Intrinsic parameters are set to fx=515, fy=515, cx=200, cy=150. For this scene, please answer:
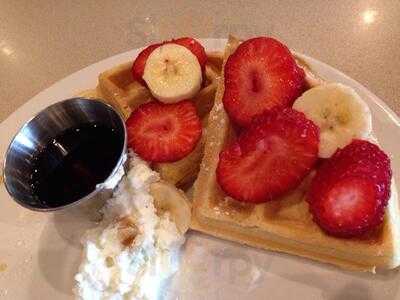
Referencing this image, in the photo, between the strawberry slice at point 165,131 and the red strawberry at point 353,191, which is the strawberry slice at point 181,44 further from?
the red strawberry at point 353,191

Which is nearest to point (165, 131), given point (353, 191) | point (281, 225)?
point (281, 225)

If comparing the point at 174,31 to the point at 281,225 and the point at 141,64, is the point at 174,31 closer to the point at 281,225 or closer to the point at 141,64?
the point at 141,64

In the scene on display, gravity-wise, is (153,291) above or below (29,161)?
below

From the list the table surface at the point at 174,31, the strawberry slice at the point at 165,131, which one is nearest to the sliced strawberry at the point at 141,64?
the strawberry slice at the point at 165,131

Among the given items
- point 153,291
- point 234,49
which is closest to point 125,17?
point 234,49

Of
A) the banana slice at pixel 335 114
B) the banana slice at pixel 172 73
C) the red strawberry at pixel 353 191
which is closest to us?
the red strawberry at pixel 353 191

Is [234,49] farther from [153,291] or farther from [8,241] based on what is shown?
[8,241]
